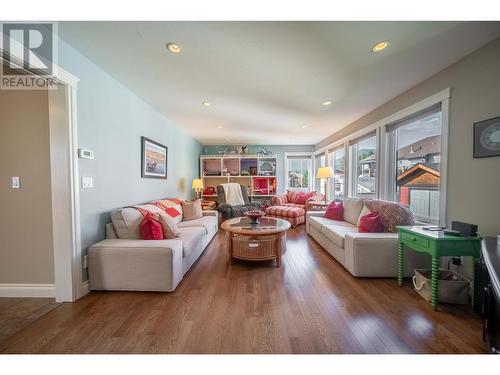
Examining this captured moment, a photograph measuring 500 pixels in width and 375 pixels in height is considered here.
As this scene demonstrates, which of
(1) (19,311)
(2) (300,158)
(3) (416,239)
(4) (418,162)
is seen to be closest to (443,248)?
(3) (416,239)

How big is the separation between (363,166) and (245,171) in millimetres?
3403

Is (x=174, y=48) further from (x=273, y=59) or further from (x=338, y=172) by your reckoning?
(x=338, y=172)

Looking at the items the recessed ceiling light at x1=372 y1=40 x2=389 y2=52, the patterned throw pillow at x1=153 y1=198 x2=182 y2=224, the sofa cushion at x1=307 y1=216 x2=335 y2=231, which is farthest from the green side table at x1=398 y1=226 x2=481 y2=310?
the patterned throw pillow at x1=153 y1=198 x2=182 y2=224

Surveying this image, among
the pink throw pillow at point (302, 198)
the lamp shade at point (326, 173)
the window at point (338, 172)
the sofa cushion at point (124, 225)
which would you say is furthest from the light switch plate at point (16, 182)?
the window at point (338, 172)

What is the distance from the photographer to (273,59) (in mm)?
1907

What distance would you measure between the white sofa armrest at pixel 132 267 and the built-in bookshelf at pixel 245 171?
169 inches

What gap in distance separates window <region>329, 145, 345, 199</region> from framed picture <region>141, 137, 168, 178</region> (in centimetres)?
403

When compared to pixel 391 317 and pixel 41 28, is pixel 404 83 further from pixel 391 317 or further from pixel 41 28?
pixel 41 28

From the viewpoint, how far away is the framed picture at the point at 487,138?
166 cm

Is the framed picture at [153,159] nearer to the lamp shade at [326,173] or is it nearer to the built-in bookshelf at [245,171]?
the built-in bookshelf at [245,171]

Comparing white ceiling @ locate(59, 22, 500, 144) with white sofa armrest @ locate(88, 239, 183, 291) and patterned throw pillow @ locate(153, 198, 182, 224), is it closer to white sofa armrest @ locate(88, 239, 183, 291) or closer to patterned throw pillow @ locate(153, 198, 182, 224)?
patterned throw pillow @ locate(153, 198, 182, 224)

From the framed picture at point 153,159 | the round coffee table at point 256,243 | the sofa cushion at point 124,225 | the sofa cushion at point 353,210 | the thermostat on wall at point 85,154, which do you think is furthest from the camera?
the sofa cushion at point 353,210
